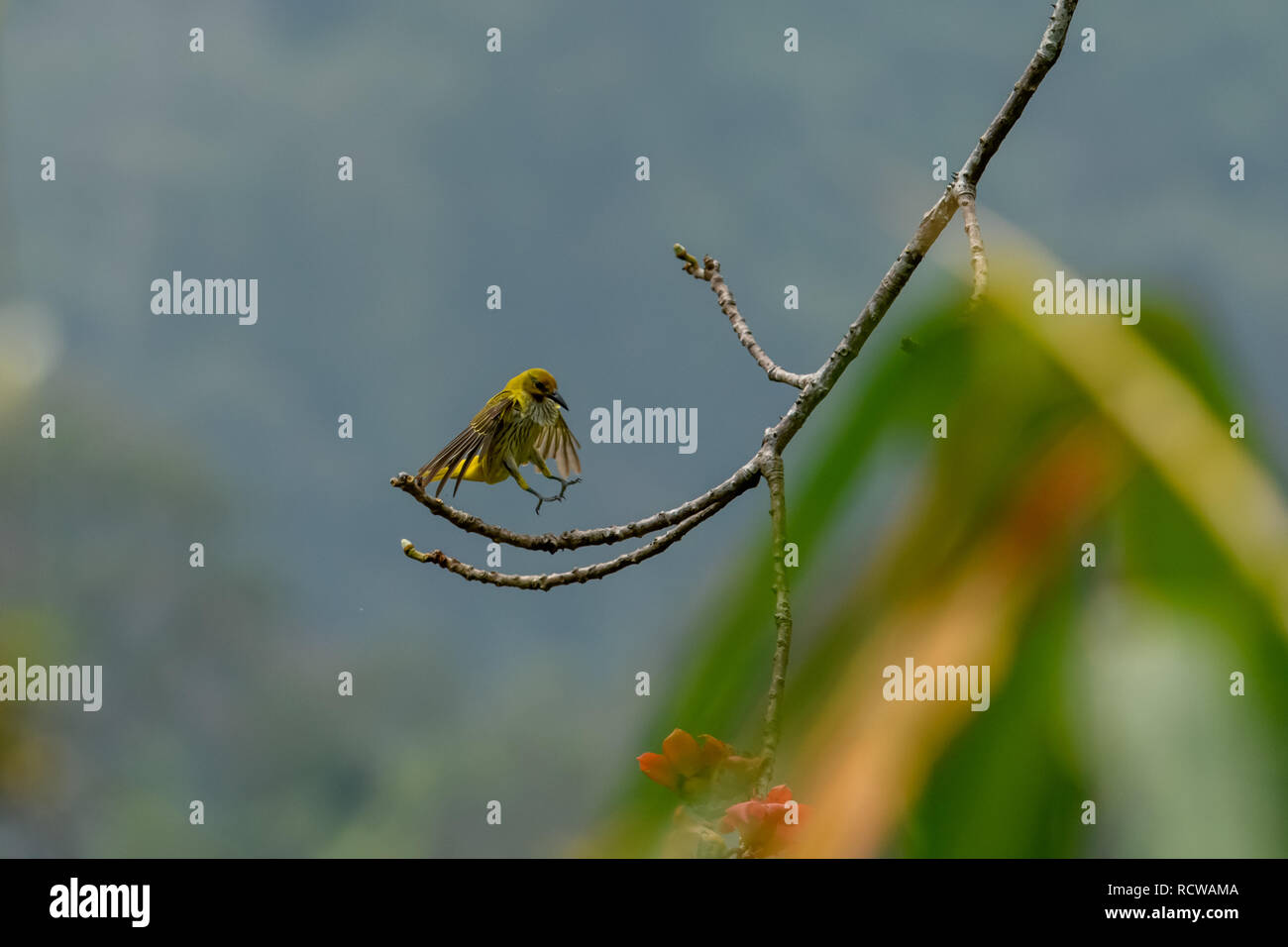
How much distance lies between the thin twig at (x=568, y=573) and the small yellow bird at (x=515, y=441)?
41cm

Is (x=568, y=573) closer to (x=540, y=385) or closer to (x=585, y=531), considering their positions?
(x=585, y=531)

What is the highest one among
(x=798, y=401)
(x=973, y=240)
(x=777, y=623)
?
(x=973, y=240)

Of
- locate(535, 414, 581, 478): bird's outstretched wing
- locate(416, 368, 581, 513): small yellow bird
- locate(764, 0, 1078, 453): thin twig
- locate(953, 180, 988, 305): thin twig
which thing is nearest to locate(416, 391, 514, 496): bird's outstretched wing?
locate(416, 368, 581, 513): small yellow bird

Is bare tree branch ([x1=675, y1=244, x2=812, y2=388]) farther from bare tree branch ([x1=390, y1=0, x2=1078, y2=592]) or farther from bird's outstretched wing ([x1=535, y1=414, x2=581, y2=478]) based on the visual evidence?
bird's outstretched wing ([x1=535, y1=414, x2=581, y2=478])

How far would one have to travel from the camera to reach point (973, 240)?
1.66 m

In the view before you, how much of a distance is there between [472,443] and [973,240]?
1465mm

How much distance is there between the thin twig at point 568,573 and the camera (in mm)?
1713

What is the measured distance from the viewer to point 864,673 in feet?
12.0

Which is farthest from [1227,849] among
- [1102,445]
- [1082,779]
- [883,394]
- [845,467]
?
[883,394]

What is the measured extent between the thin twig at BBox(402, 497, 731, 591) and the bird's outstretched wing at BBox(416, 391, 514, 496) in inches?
11.8

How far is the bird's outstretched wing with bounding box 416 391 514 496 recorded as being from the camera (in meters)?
2.54

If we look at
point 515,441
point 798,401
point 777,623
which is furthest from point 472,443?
point 777,623

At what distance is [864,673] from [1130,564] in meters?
0.96

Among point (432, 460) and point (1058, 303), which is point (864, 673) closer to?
point (1058, 303)
